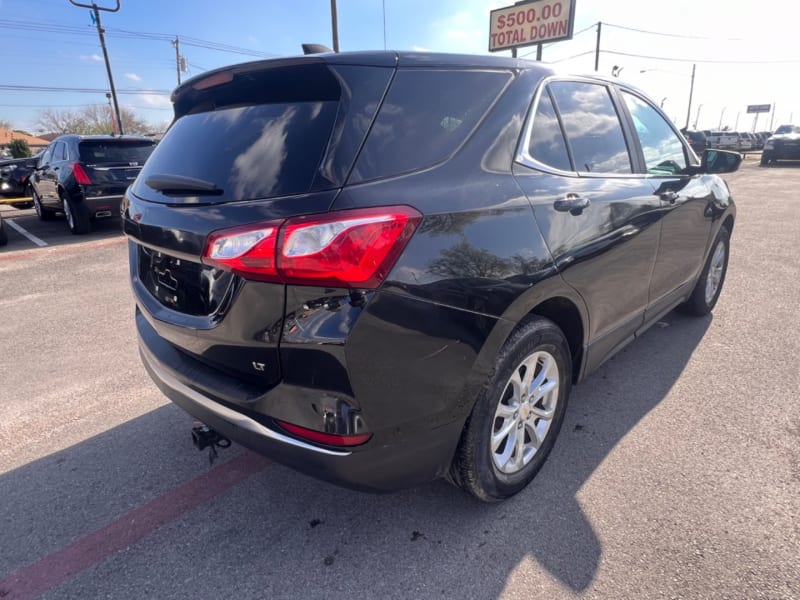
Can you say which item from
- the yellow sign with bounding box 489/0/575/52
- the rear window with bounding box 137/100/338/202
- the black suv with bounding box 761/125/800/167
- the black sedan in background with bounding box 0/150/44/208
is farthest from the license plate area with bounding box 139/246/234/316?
the yellow sign with bounding box 489/0/575/52

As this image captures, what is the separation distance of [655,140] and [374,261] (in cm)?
263

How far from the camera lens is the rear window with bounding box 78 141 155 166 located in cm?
831

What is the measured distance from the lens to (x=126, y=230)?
2250 mm

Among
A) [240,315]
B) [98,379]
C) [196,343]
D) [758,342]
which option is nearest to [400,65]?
[240,315]

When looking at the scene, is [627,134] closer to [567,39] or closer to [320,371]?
[320,371]

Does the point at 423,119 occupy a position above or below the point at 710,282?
above

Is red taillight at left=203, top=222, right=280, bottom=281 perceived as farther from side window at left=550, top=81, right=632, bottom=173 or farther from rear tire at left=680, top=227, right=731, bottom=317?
rear tire at left=680, top=227, right=731, bottom=317

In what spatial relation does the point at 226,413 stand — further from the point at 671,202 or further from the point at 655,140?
the point at 655,140

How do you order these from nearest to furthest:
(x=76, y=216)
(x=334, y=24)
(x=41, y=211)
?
(x=76, y=216) < (x=41, y=211) < (x=334, y=24)

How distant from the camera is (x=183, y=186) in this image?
184 centimetres

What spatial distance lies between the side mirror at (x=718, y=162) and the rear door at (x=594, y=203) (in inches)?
45.6

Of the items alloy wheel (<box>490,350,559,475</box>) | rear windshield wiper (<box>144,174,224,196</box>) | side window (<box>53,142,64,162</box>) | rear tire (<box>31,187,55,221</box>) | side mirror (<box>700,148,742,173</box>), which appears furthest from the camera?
rear tire (<box>31,187,55,221</box>)

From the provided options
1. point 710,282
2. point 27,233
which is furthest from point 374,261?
point 27,233

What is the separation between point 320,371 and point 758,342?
3.77 m
